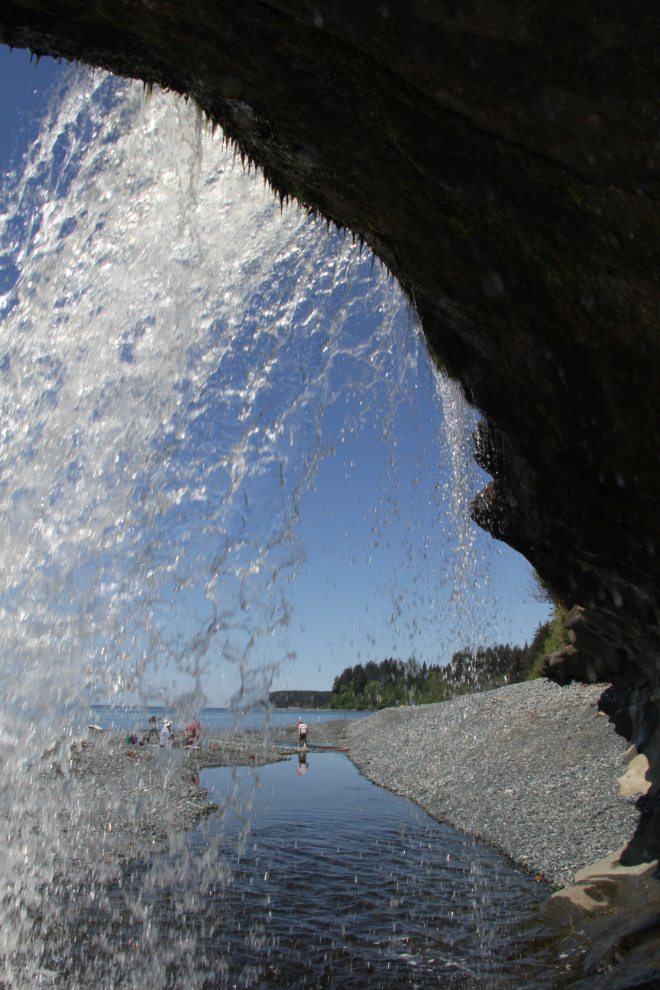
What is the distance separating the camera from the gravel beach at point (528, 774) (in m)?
12.1

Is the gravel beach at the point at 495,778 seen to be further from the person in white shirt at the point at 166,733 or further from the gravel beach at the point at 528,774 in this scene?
the person in white shirt at the point at 166,733

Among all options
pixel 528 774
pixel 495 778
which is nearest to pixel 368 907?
pixel 528 774

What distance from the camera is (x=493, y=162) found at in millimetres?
4613

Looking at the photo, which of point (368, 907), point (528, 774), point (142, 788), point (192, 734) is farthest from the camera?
point (192, 734)

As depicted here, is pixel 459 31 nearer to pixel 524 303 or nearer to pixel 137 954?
pixel 524 303

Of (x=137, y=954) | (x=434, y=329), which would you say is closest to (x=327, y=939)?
(x=137, y=954)

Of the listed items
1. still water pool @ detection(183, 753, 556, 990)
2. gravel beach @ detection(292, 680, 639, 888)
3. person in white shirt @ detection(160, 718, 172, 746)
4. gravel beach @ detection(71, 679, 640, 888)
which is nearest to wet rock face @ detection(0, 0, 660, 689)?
still water pool @ detection(183, 753, 556, 990)

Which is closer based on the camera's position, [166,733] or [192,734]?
[166,733]

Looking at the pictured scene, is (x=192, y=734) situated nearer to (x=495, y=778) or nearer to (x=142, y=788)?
(x=142, y=788)

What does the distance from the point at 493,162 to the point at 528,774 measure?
18.1 m

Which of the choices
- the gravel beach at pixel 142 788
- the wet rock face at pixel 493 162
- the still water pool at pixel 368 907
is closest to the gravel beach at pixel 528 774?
the still water pool at pixel 368 907

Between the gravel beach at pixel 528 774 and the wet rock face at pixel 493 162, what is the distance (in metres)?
7.52

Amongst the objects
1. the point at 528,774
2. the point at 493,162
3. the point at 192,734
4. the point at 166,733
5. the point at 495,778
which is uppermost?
the point at 493,162

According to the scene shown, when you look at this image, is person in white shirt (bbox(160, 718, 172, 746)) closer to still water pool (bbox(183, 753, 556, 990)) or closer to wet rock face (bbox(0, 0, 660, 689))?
still water pool (bbox(183, 753, 556, 990))
